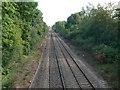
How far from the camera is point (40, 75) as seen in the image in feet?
51.3

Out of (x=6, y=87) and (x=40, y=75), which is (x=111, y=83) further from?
(x=6, y=87)

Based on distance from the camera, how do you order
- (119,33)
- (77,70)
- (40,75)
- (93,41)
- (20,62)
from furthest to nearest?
(93,41) → (119,33) → (20,62) → (77,70) → (40,75)

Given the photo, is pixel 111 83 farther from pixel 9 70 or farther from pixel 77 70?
pixel 9 70

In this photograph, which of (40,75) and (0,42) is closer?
(0,42)

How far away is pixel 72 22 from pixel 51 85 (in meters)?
65.5

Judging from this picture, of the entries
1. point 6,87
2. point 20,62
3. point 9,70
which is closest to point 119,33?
point 20,62

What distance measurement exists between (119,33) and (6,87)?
14998 millimetres

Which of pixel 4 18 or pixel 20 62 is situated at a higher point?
pixel 4 18

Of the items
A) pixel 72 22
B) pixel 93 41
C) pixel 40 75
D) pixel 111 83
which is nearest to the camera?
pixel 111 83

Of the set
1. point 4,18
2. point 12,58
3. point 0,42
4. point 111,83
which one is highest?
point 4,18

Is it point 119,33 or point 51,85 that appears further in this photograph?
point 119,33

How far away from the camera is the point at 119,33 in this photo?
73.5 ft

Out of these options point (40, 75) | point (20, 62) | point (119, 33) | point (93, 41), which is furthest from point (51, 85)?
point (93, 41)

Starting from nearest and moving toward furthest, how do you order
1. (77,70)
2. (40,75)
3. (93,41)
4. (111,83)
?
(111,83) < (40,75) < (77,70) < (93,41)
